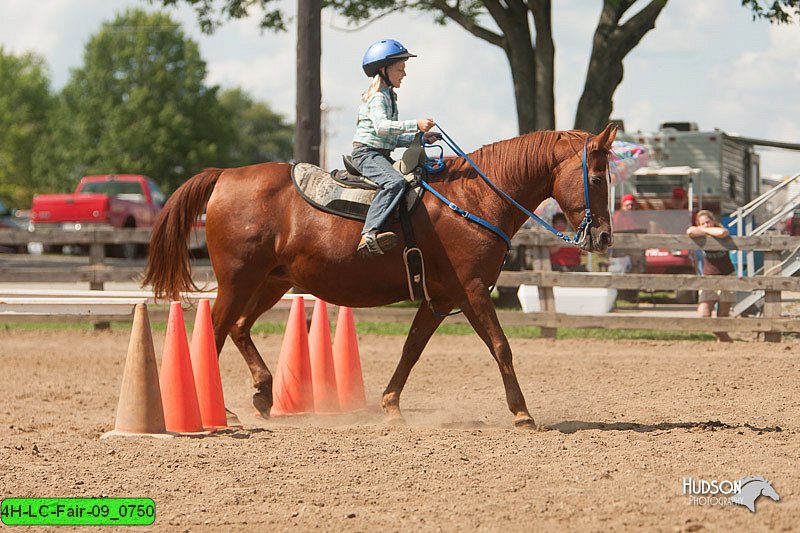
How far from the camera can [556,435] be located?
22.9 feet

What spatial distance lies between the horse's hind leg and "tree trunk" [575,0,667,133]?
11223mm

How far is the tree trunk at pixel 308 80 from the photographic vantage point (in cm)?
1308

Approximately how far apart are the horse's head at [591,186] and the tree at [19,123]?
67611mm

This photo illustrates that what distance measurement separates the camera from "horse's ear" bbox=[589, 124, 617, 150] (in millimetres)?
7227

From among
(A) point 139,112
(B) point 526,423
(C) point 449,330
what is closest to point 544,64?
(C) point 449,330

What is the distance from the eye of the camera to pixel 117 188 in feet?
105

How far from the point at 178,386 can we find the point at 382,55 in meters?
2.72

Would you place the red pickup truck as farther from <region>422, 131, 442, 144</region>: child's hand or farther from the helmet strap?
the helmet strap

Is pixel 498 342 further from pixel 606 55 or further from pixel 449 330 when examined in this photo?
pixel 606 55

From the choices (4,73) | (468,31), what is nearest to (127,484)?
(468,31)

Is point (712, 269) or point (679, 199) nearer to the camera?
point (712, 269)

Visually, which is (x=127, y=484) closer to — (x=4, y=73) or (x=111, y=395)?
(x=111, y=395)

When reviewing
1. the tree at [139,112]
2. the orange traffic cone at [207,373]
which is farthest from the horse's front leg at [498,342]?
the tree at [139,112]

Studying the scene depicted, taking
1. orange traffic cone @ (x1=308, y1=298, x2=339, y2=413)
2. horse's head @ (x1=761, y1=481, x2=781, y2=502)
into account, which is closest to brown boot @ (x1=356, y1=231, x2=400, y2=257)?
orange traffic cone @ (x1=308, y1=298, x2=339, y2=413)
